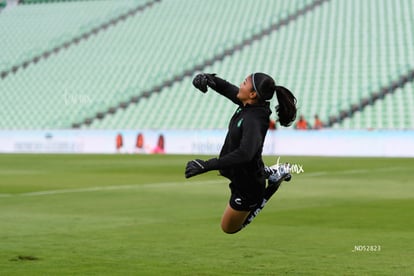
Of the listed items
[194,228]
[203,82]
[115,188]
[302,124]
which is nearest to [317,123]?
[302,124]

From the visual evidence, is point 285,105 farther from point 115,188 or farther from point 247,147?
point 115,188

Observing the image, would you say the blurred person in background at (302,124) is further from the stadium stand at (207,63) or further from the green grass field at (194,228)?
the green grass field at (194,228)

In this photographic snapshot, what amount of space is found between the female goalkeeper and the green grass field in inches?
28.0

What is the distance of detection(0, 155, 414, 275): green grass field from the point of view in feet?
30.7

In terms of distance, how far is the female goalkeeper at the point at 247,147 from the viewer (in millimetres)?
8014

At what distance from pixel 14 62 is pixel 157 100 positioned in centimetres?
1178

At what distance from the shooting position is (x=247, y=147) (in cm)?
804

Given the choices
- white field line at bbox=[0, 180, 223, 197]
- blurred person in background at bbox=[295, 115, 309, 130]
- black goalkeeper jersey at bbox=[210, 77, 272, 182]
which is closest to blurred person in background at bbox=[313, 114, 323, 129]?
blurred person in background at bbox=[295, 115, 309, 130]

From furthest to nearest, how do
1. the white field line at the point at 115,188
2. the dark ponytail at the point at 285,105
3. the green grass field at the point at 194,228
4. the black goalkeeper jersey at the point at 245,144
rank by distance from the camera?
the white field line at the point at 115,188, the green grass field at the point at 194,228, the dark ponytail at the point at 285,105, the black goalkeeper jersey at the point at 245,144

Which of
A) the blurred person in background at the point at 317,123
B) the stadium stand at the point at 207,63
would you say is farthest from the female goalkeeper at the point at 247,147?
the stadium stand at the point at 207,63

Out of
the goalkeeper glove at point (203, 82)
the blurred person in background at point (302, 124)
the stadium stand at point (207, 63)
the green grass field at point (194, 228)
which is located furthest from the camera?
the stadium stand at point (207, 63)

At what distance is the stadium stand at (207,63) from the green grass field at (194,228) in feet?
56.8

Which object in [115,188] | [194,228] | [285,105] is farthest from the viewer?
[115,188]

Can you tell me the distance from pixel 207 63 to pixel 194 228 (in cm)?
3366
